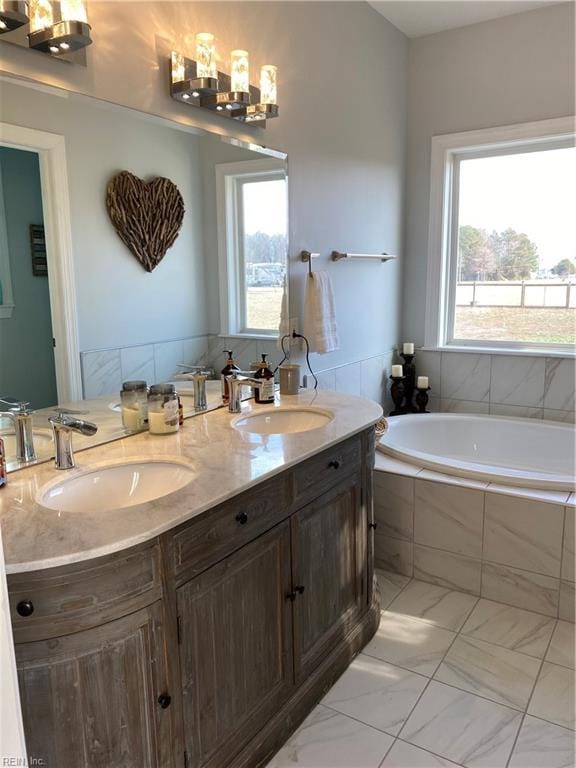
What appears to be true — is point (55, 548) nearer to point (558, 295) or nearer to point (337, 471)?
point (337, 471)

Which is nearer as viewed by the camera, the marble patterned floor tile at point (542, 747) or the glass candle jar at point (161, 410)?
the marble patterned floor tile at point (542, 747)

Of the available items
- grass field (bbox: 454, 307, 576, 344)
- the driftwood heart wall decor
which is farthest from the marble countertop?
grass field (bbox: 454, 307, 576, 344)

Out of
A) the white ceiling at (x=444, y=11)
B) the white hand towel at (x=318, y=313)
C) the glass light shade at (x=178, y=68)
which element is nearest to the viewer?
the glass light shade at (x=178, y=68)

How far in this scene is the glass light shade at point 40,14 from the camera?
4.87 ft

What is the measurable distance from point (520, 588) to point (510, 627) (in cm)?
19

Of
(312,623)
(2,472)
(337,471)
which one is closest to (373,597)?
(312,623)

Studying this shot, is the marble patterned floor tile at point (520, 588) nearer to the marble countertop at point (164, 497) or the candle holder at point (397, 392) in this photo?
the marble countertop at point (164, 497)

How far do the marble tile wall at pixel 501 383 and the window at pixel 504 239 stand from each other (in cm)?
12

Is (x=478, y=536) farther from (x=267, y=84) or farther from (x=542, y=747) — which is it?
(x=267, y=84)

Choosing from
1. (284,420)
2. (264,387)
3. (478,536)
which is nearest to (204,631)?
(284,420)

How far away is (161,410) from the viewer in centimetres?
192

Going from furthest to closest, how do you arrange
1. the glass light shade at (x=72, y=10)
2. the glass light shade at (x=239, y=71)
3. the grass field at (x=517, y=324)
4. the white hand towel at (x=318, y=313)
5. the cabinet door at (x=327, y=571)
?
the grass field at (x=517, y=324) → the white hand towel at (x=318, y=313) → the glass light shade at (x=239, y=71) → the cabinet door at (x=327, y=571) → the glass light shade at (x=72, y=10)

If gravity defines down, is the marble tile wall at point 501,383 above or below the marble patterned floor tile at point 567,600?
above

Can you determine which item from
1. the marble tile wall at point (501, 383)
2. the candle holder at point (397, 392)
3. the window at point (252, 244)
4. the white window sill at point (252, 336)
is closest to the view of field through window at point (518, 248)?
the marble tile wall at point (501, 383)
